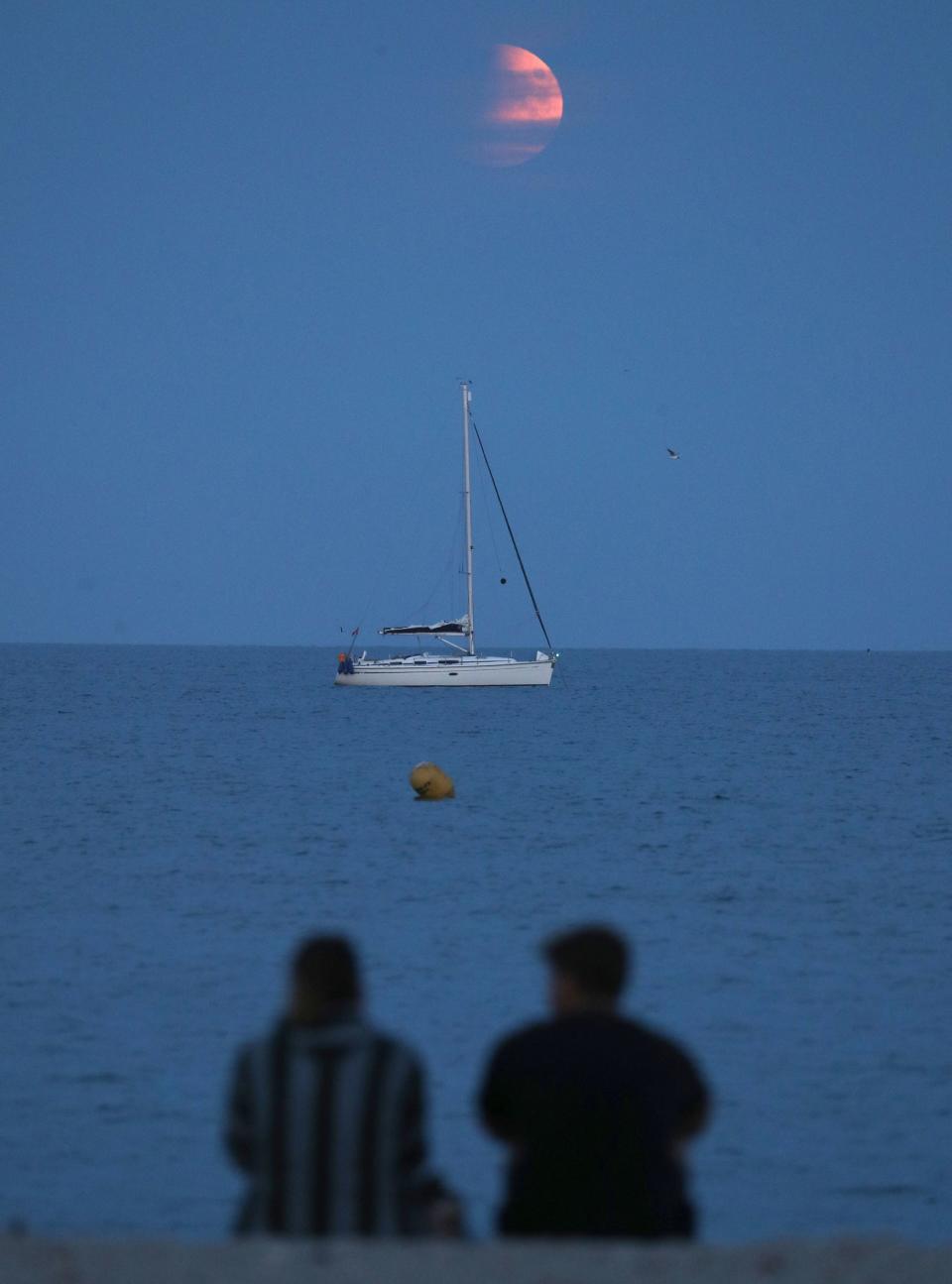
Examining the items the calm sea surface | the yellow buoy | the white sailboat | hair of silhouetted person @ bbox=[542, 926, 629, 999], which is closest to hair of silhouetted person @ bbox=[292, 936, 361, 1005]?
hair of silhouetted person @ bbox=[542, 926, 629, 999]

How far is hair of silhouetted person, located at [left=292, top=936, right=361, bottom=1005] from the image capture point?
4.97m

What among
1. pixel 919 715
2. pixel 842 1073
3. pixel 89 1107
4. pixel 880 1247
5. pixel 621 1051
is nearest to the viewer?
pixel 621 1051

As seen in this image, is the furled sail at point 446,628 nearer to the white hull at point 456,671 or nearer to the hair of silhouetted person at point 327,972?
the white hull at point 456,671

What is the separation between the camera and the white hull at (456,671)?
295 feet

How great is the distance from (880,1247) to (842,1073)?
27.1 ft

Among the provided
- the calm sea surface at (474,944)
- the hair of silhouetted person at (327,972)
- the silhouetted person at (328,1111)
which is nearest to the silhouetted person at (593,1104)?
the silhouetted person at (328,1111)

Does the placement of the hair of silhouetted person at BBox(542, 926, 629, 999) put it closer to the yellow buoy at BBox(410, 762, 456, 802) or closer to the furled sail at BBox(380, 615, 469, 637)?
the yellow buoy at BBox(410, 762, 456, 802)

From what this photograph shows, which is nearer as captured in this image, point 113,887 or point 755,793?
point 113,887

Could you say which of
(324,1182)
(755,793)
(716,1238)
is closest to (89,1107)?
(716,1238)

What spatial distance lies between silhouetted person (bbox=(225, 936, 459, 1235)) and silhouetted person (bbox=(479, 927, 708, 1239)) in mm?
313

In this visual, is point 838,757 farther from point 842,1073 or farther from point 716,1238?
point 716,1238

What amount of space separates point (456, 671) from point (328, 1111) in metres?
84.7

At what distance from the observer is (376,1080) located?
16.3 ft

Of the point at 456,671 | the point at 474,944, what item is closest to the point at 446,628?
the point at 456,671
